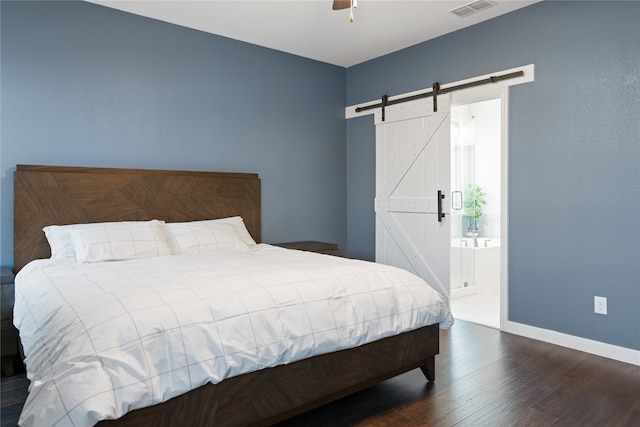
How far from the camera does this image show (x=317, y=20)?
12.7 ft

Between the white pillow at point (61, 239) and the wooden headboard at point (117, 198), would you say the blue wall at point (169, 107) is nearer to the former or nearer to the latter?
the wooden headboard at point (117, 198)

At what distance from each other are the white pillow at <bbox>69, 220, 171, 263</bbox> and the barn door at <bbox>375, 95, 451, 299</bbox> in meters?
2.44

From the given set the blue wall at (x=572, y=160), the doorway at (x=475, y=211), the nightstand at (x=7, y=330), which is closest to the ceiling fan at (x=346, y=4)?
the blue wall at (x=572, y=160)

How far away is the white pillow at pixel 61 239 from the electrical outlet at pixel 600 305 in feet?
12.1

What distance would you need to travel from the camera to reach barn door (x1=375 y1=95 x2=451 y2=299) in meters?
4.25

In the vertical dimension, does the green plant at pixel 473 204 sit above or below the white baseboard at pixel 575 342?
above

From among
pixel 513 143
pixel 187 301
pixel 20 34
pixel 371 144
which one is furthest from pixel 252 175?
pixel 187 301

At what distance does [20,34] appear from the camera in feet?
10.6

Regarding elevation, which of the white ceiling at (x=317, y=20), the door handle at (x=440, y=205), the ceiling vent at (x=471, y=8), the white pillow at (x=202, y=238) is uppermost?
the white ceiling at (x=317, y=20)

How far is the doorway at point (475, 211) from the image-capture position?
16.6 ft

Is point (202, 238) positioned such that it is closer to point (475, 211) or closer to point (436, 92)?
point (436, 92)

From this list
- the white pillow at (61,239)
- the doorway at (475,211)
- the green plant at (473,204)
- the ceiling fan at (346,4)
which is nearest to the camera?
the ceiling fan at (346,4)

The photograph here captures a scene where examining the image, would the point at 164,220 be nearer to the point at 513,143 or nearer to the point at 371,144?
the point at 371,144

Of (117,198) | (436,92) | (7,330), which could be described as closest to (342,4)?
(436,92)
